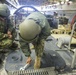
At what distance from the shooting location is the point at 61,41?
359 centimetres

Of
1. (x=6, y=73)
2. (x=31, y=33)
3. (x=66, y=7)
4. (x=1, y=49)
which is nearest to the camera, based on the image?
(x=31, y=33)

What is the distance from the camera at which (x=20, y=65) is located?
2.50 meters

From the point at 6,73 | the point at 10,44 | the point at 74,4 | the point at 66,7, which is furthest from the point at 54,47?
the point at 66,7

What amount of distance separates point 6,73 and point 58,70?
2.78 feet

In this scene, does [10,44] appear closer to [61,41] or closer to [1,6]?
[1,6]

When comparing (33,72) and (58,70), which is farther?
(58,70)

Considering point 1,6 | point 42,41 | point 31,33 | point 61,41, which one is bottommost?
point 61,41

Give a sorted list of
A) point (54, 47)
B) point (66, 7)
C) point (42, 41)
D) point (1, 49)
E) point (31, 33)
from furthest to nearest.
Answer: point (66, 7)
point (54, 47)
point (1, 49)
point (42, 41)
point (31, 33)

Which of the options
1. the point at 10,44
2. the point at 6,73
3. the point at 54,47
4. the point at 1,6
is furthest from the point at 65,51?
the point at 1,6

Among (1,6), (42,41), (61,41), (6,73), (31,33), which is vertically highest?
(1,6)

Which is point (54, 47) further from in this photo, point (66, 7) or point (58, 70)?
point (66, 7)

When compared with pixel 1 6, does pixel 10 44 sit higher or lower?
lower

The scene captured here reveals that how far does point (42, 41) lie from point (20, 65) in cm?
61

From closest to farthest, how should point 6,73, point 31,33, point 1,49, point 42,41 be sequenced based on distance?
point 31,33 → point 42,41 → point 6,73 → point 1,49
